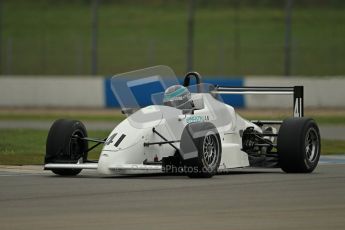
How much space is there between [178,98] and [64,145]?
189cm

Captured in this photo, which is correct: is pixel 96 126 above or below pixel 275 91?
below

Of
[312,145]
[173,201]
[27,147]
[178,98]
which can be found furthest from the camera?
[27,147]

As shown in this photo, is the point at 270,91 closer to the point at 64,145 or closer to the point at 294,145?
the point at 294,145

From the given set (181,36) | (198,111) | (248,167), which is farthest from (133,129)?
(181,36)

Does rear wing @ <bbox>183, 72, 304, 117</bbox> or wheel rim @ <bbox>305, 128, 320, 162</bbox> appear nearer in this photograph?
wheel rim @ <bbox>305, 128, 320, 162</bbox>

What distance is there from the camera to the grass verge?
20.4 meters

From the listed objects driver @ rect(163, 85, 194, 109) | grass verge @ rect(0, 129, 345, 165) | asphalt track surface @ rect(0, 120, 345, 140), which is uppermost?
driver @ rect(163, 85, 194, 109)

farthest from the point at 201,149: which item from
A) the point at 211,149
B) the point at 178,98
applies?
the point at 178,98

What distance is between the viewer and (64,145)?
16938mm

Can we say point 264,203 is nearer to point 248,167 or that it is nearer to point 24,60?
point 248,167

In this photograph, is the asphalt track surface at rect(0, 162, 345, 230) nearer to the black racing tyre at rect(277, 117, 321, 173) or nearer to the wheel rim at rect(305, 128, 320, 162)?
the black racing tyre at rect(277, 117, 321, 173)

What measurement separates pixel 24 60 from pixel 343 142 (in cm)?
3159

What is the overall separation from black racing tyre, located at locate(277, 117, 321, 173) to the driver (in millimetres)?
1483

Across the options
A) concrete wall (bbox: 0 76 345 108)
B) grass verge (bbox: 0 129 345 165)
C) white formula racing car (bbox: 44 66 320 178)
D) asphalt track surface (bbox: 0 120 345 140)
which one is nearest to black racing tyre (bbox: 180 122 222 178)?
white formula racing car (bbox: 44 66 320 178)
